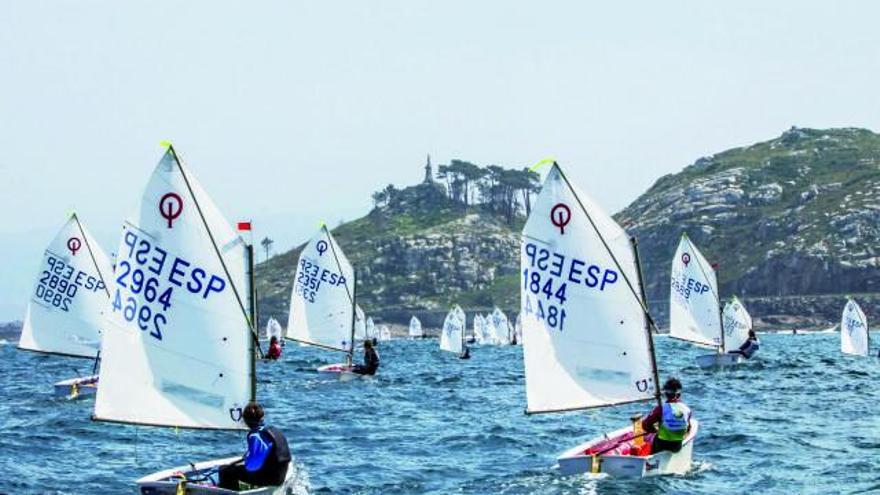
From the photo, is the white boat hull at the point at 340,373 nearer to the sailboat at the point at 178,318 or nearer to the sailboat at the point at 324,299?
the sailboat at the point at 324,299

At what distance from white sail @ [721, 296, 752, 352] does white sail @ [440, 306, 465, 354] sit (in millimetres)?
29372

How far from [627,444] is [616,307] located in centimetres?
333

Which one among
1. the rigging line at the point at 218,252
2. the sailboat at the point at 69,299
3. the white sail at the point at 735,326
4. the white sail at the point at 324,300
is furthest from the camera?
the white sail at the point at 735,326

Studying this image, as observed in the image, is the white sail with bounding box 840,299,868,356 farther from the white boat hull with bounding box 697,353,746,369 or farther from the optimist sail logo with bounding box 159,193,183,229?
the optimist sail logo with bounding box 159,193,183,229

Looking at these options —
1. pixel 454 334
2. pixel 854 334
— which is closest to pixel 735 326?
pixel 854 334

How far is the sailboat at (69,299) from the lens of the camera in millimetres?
46906

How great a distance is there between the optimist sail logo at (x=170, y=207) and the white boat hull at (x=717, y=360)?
4331 cm

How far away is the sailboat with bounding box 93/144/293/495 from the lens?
77.8ft

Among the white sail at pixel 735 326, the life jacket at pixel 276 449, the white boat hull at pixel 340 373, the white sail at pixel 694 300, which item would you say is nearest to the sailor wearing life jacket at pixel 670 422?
the life jacket at pixel 276 449

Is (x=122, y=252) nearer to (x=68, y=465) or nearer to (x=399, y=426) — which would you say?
(x=68, y=465)

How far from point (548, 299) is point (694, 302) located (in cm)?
3903

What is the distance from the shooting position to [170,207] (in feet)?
77.8

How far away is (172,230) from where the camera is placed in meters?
23.7

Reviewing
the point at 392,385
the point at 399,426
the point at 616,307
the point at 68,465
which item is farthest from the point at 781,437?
the point at 392,385
